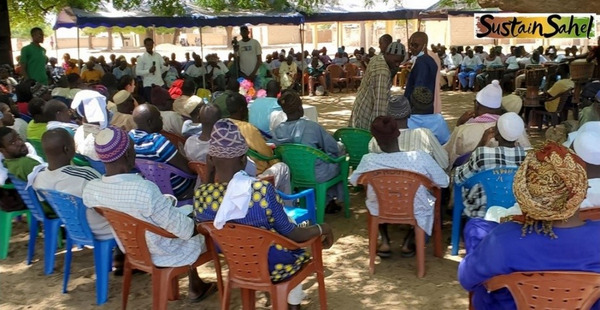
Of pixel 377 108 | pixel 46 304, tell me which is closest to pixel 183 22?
pixel 377 108

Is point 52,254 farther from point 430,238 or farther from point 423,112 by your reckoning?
point 423,112

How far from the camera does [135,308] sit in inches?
155

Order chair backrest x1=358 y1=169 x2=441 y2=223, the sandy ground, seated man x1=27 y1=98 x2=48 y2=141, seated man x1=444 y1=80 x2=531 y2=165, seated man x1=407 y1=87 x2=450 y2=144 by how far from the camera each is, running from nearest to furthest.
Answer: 1. the sandy ground
2. chair backrest x1=358 y1=169 x2=441 y2=223
3. seated man x1=444 y1=80 x2=531 y2=165
4. seated man x1=407 y1=87 x2=450 y2=144
5. seated man x1=27 y1=98 x2=48 y2=141

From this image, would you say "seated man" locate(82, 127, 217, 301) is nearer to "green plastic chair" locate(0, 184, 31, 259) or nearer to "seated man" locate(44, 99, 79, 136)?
"green plastic chair" locate(0, 184, 31, 259)

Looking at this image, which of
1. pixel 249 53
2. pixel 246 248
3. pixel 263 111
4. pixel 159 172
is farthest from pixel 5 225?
pixel 249 53

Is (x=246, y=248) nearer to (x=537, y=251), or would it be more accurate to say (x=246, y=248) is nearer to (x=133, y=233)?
(x=133, y=233)

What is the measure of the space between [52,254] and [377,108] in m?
3.35

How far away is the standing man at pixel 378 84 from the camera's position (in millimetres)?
6152

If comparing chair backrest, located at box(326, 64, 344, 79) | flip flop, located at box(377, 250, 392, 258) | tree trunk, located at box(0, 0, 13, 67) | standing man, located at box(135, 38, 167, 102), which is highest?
tree trunk, located at box(0, 0, 13, 67)

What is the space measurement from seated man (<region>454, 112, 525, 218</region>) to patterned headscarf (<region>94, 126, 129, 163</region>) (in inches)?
84.0

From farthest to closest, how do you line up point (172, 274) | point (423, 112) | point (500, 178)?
point (423, 112)
point (500, 178)
point (172, 274)

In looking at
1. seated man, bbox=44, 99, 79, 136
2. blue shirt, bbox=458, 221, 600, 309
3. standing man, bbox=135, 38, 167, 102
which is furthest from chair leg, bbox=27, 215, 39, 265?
standing man, bbox=135, 38, 167, 102

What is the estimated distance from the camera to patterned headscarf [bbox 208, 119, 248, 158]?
10.2ft

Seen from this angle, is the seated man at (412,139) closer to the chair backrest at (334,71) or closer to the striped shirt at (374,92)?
the striped shirt at (374,92)
